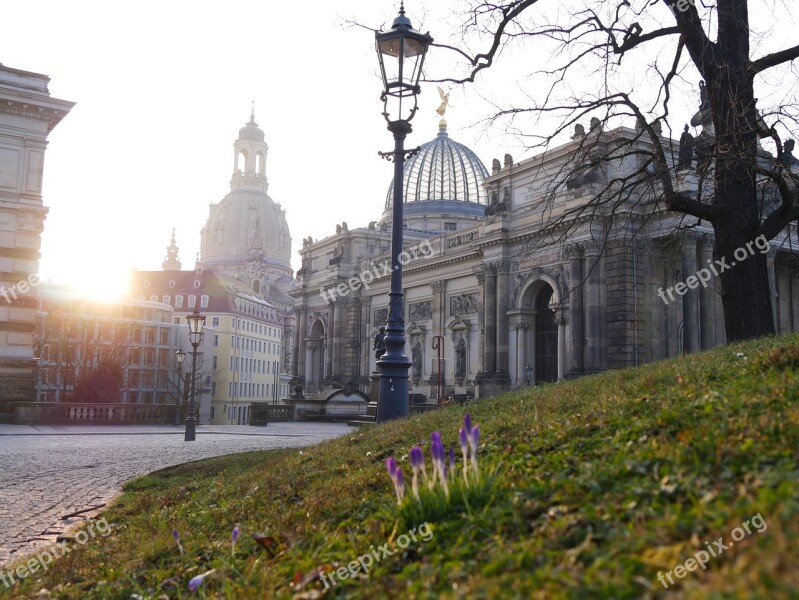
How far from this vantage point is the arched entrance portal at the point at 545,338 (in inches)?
1594

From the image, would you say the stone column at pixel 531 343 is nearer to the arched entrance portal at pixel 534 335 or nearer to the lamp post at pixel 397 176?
the arched entrance portal at pixel 534 335

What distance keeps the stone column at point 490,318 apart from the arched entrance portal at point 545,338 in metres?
2.38

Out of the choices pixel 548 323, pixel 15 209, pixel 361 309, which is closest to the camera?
pixel 15 209

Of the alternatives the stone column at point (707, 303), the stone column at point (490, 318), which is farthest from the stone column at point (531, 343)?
the stone column at point (707, 303)

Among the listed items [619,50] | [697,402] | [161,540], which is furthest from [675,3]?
[161,540]

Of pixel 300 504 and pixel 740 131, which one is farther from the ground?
pixel 740 131

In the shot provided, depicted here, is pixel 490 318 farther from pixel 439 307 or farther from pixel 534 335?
pixel 439 307

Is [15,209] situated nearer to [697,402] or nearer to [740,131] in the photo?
[740,131]

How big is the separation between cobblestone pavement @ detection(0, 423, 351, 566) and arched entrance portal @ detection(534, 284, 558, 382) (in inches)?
914

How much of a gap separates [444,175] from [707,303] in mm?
34462

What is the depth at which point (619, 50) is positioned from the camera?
1198 centimetres

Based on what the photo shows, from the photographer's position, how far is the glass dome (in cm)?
6562

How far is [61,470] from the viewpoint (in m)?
12.3

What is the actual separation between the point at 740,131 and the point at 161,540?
371 inches
